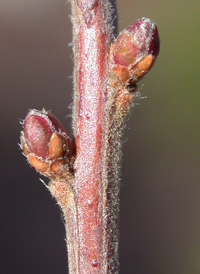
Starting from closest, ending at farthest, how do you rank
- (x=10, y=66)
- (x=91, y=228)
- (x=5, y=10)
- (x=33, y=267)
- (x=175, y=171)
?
1. (x=91, y=228)
2. (x=33, y=267)
3. (x=175, y=171)
4. (x=10, y=66)
5. (x=5, y=10)

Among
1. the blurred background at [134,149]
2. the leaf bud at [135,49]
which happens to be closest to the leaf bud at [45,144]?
the leaf bud at [135,49]

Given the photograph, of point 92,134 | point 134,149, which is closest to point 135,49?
point 92,134

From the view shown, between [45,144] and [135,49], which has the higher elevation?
[135,49]

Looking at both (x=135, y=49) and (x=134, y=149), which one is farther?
(x=134, y=149)

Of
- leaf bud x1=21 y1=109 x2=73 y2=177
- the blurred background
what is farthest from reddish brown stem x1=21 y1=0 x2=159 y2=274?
the blurred background

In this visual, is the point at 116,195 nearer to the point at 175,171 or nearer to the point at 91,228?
the point at 91,228

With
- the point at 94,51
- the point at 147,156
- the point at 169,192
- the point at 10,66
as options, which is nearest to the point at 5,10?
the point at 10,66

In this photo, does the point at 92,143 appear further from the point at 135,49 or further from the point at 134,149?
the point at 134,149

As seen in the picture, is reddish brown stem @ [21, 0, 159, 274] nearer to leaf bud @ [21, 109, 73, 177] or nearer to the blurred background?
leaf bud @ [21, 109, 73, 177]
